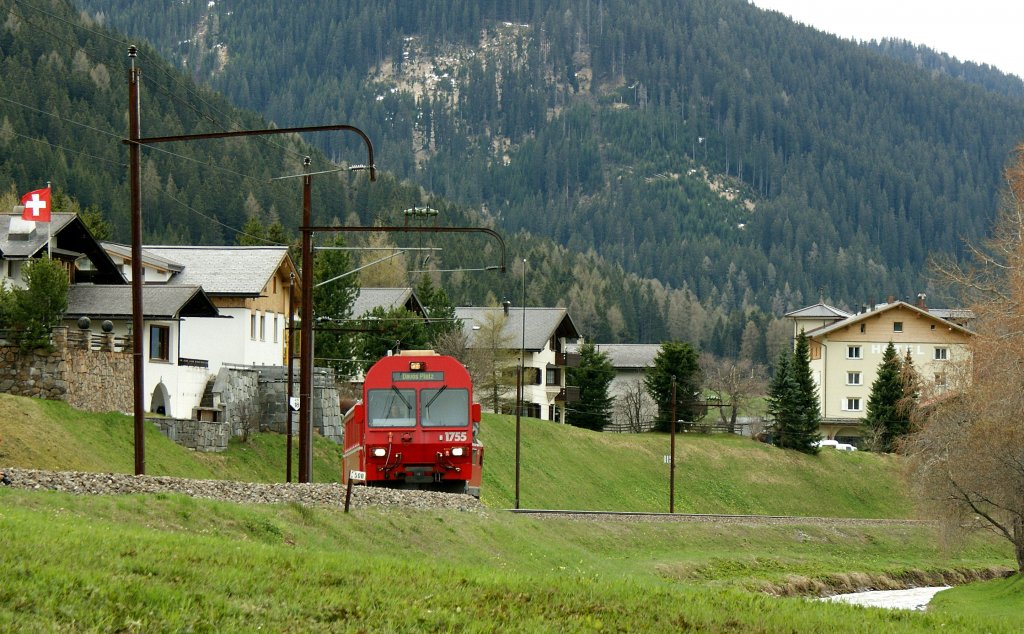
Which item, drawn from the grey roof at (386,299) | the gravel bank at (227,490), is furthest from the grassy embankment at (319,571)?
the grey roof at (386,299)

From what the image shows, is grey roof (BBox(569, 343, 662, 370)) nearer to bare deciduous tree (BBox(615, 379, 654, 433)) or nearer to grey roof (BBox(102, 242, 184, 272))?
bare deciduous tree (BBox(615, 379, 654, 433))

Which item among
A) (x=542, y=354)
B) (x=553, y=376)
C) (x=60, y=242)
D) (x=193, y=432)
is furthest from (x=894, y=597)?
(x=553, y=376)

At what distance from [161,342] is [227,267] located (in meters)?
11.8

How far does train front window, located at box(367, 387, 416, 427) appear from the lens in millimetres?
34594

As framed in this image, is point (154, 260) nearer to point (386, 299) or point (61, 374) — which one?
point (61, 374)

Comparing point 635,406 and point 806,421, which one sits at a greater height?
point 806,421

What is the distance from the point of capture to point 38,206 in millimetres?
43469

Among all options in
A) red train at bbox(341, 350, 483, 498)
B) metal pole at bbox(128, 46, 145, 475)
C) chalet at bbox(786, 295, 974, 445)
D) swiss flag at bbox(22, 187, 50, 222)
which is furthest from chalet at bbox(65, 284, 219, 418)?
chalet at bbox(786, 295, 974, 445)

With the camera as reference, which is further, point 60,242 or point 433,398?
point 60,242

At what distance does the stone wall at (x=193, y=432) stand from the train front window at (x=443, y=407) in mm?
13084

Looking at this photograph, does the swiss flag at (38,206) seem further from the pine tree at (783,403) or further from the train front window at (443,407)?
the pine tree at (783,403)

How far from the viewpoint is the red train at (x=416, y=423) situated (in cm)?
3456

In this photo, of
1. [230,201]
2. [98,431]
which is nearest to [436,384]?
[98,431]

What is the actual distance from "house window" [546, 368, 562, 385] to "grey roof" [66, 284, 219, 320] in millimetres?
54060
